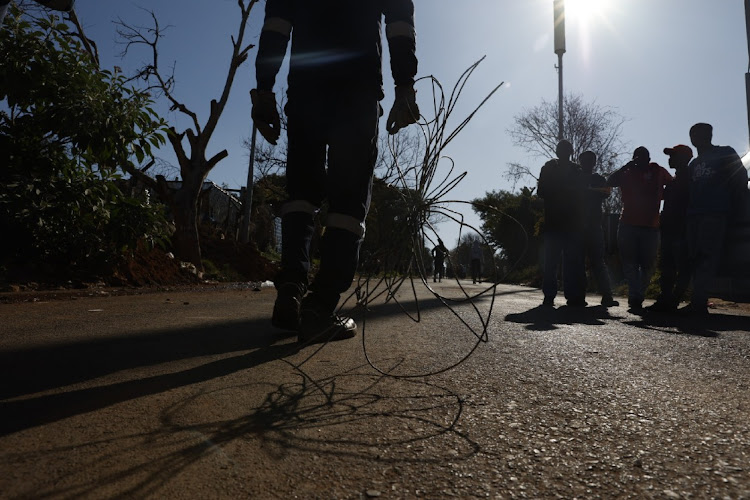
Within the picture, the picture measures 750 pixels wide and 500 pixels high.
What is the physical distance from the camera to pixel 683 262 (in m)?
4.57

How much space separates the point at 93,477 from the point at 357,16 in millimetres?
2006

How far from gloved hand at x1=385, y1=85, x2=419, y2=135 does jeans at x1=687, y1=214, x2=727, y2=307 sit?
3491 mm

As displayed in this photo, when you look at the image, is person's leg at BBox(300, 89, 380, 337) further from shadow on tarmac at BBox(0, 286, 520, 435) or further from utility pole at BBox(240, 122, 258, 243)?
utility pole at BBox(240, 122, 258, 243)

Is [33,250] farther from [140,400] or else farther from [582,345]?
[582,345]

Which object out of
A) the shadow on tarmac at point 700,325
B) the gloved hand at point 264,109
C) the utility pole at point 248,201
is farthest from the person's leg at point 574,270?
the utility pole at point 248,201

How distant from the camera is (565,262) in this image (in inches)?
206

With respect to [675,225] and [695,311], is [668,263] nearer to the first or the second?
[675,225]

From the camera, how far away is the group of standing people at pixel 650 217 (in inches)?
170

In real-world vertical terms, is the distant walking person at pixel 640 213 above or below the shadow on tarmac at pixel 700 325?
above

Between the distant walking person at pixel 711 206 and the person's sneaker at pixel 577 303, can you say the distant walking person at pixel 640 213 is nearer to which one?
the person's sneaker at pixel 577 303

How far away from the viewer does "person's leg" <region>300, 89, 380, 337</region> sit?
205cm

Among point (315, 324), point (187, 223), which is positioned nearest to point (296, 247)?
point (315, 324)

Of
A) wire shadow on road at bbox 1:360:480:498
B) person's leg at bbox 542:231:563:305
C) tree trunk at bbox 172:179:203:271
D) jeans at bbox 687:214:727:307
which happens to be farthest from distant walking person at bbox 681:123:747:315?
tree trunk at bbox 172:179:203:271

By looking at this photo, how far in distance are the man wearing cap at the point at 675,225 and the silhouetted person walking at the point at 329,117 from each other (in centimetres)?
360
